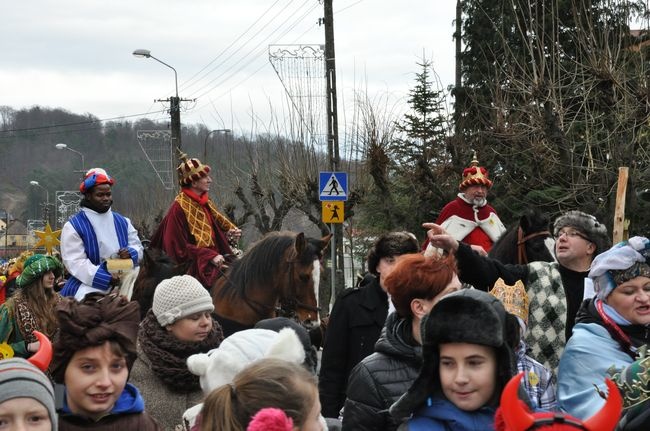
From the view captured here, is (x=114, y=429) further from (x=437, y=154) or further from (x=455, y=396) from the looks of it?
(x=437, y=154)

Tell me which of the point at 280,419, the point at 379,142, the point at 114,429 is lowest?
the point at 114,429

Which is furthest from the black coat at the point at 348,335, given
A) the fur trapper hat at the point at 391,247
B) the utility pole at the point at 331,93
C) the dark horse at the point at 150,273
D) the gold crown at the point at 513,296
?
Result: the utility pole at the point at 331,93

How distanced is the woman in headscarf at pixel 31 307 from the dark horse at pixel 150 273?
3.24ft

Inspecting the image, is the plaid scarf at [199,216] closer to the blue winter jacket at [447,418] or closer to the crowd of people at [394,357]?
the crowd of people at [394,357]

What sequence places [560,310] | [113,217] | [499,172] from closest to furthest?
1. [560,310]
2. [113,217]
3. [499,172]

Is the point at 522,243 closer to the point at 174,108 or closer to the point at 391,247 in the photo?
the point at 391,247

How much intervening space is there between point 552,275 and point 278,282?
127 inches

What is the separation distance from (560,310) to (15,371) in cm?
378

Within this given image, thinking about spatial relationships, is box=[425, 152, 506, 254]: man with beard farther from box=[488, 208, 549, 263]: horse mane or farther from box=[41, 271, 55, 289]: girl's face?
box=[41, 271, 55, 289]: girl's face

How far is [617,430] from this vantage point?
381 centimetres

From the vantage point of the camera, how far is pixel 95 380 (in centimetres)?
438

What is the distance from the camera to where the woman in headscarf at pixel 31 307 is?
815 cm

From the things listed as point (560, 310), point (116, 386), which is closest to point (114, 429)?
point (116, 386)

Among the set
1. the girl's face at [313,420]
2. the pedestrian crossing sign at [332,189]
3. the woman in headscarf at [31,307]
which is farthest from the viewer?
the pedestrian crossing sign at [332,189]
